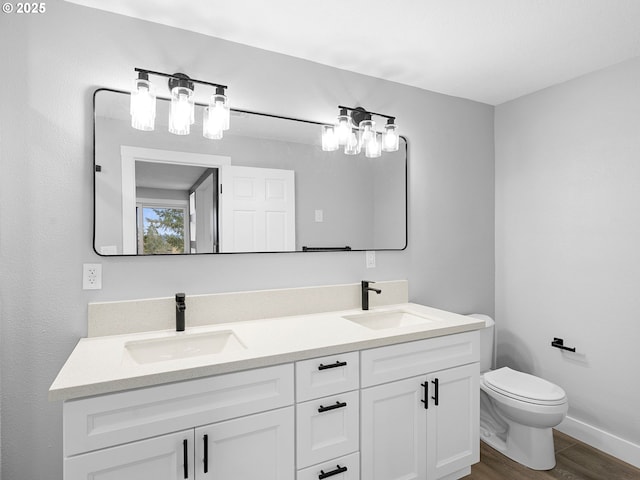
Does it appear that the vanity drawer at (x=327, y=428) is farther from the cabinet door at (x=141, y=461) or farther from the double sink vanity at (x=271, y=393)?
the cabinet door at (x=141, y=461)

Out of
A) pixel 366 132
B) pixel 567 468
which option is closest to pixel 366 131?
pixel 366 132

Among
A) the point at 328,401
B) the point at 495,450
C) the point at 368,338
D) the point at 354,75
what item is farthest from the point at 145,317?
the point at 495,450

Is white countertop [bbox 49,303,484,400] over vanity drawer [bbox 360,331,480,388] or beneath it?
over

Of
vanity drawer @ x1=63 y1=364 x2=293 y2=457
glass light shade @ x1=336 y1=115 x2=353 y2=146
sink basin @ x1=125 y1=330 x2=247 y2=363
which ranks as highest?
glass light shade @ x1=336 y1=115 x2=353 y2=146

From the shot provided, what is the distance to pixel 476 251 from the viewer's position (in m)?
2.81

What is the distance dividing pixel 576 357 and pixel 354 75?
2.36 meters

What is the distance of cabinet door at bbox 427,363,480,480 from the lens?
1.78 m

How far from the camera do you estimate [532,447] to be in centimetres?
209

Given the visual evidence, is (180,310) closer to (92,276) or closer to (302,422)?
(92,276)

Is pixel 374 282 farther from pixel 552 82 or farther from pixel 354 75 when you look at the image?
pixel 552 82

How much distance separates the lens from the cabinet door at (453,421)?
1.78 m

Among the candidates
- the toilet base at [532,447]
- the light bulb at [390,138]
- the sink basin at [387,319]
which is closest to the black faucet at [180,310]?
the sink basin at [387,319]

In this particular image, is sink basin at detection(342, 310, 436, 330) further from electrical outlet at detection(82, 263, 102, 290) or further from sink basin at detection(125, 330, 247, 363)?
electrical outlet at detection(82, 263, 102, 290)

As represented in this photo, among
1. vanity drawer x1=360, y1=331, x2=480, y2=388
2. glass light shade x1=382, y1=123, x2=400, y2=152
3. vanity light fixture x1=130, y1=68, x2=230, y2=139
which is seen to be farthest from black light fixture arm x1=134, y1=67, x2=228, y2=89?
vanity drawer x1=360, y1=331, x2=480, y2=388
